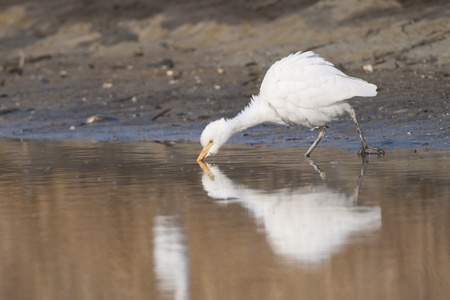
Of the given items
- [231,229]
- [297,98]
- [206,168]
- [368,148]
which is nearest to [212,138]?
[206,168]

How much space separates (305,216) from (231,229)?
1.79ft

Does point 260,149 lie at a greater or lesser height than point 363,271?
lesser

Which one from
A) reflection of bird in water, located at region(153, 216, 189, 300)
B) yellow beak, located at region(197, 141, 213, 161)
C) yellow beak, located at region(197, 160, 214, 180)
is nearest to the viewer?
reflection of bird in water, located at region(153, 216, 189, 300)

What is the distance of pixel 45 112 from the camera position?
48.1ft

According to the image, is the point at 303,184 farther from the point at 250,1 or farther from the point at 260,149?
the point at 250,1

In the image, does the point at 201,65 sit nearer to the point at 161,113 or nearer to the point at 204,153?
the point at 161,113

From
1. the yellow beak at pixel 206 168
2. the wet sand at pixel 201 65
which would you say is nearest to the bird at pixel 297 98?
the yellow beak at pixel 206 168

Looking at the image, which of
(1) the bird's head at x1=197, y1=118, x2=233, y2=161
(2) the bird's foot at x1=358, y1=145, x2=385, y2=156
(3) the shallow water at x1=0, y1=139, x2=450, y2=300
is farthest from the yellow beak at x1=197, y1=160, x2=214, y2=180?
(2) the bird's foot at x1=358, y1=145, x2=385, y2=156

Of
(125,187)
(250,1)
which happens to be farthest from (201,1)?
(125,187)

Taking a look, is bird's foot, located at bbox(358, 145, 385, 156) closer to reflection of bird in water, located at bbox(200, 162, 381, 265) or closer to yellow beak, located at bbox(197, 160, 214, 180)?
yellow beak, located at bbox(197, 160, 214, 180)

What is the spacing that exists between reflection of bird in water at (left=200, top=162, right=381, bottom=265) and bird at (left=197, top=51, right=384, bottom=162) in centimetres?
181

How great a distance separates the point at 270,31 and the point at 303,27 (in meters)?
0.71

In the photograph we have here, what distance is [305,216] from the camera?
5.56m

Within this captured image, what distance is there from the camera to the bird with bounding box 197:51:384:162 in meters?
8.94
